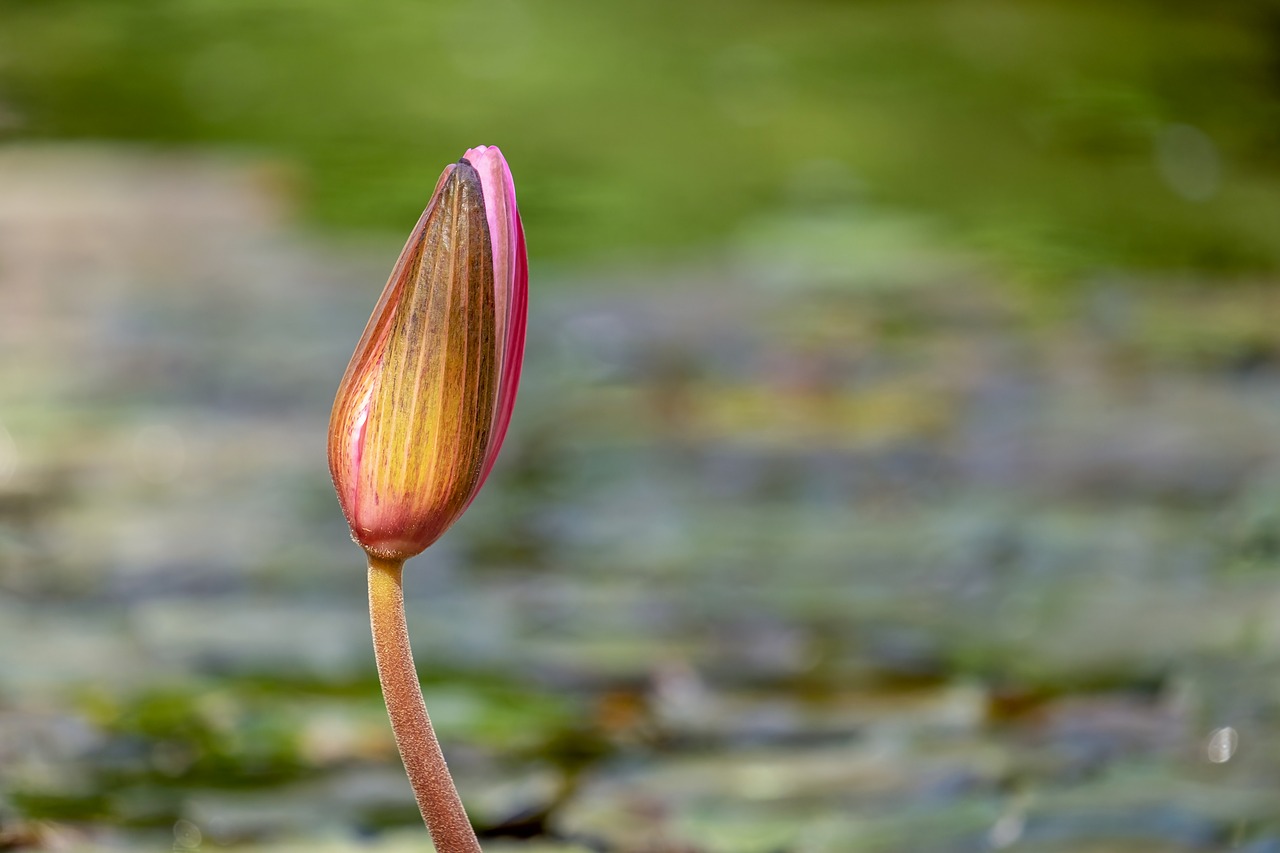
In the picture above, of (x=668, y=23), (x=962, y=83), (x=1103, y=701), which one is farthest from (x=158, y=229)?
(x=668, y=23)

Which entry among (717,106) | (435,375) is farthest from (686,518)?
(717,106)

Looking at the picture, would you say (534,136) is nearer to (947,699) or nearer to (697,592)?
(697,592)

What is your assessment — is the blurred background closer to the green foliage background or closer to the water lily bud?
the green foliage background

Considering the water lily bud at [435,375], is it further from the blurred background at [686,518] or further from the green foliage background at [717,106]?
the green foliage background at [717,106]

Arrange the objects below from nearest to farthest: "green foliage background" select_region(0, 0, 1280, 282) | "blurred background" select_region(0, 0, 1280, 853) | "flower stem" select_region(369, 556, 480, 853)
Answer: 1. "flower stem" select_region(369, 556, 480, 853)
2. "blurred background" select_region(0, 0, 1280, 853)
3. "green foliage background" select_region(0, 0, 1280, 282)

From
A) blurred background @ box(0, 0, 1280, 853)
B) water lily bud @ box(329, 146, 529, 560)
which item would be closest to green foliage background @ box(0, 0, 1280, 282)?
blurred background @ box(0, 0, 1280, 853)
